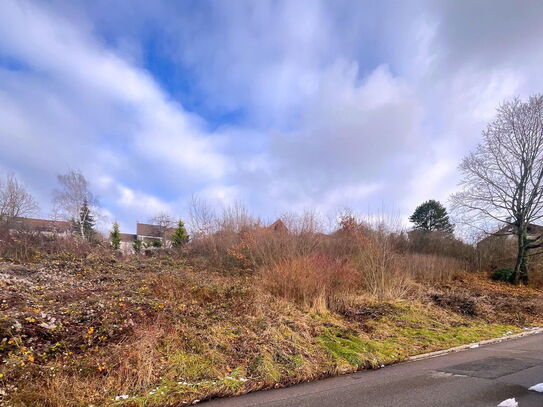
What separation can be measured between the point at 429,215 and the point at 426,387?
3607cm

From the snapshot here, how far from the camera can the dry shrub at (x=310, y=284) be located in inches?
345

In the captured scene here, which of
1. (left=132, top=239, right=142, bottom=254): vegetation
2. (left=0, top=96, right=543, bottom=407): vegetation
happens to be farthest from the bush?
(left=132, top=239, right=142, bottom=254): vegetation

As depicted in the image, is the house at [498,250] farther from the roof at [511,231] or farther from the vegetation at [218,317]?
the vegetation at [218,317]

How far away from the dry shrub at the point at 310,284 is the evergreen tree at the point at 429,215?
29.6 metres

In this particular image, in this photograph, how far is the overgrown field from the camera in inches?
161

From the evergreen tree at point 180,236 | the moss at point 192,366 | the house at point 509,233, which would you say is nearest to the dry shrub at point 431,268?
the house at point 509,233

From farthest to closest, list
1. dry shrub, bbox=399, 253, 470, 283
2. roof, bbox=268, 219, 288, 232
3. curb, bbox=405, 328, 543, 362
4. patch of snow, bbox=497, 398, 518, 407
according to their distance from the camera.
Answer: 1. dry shrub, bbox=399, 253, 470, 283
2. roof, bbox=268, 219, 288, 232
3. curb, bbox=405, 328, 543, 362
4. patch of snow, bbox=497, 398, 518, 407

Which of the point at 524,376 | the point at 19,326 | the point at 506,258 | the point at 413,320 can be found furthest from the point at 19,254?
the point at 506,258

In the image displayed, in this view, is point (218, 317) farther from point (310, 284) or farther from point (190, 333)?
point (310, 284)

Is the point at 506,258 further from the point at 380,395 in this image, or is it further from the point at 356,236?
the point at 380,395

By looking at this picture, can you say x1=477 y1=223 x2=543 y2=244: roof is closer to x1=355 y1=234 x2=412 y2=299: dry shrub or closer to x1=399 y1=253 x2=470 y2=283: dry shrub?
x1=399 y1=253 x2=470 y2=283: dry shrub

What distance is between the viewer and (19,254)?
39.2 ft

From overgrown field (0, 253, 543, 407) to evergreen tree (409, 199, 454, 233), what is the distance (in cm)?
2698

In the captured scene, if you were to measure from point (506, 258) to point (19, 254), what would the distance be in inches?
1194
